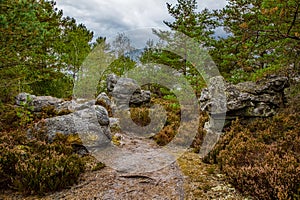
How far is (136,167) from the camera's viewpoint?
5.62 metres

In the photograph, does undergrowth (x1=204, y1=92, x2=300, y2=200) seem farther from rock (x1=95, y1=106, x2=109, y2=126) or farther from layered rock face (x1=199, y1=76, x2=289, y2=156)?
rock (x1=95, y1=106, x2=109, y2=126)

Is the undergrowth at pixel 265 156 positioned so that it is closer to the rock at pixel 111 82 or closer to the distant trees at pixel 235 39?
the distant trees at pixel 235 39

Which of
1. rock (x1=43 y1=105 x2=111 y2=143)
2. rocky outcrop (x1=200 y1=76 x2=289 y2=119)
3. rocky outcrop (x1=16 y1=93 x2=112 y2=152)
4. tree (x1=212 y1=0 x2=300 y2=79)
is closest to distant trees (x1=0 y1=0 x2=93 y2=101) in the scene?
rocky outcrop (x1=16 y1=93 x2=112 y2=152)

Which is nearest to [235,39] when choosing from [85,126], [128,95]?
[128,95]

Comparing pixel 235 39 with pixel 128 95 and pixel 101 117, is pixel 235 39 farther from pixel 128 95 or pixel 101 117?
pixel 101 117

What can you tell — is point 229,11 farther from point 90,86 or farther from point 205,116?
point 90,86

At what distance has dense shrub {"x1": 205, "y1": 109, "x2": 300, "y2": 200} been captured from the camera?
→ 3.77 meters

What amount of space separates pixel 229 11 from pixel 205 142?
1043 cm

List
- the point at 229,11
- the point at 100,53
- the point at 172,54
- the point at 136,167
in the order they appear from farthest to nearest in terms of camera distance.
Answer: the point at 100,53
the point at 172,54
the point at 229,11
the point at 136,167

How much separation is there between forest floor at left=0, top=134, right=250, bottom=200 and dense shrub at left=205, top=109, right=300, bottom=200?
1.08ft

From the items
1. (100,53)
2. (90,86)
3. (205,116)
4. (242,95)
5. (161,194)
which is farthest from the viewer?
(100,53)

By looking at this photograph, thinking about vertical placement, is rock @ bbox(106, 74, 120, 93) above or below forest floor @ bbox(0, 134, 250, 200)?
above

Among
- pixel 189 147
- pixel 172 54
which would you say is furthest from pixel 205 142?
pixel 172 54

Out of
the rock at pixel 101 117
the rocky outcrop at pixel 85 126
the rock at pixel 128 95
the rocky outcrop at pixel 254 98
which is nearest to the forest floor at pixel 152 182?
the rocky outcrop at pixel 85 126
